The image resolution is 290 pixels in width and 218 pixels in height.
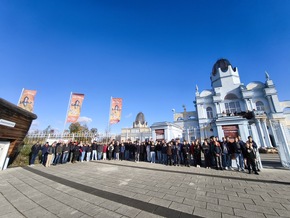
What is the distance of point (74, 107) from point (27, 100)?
503 cm

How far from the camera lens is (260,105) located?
84.8 ft

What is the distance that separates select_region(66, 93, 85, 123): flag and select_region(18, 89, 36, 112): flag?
4121mm

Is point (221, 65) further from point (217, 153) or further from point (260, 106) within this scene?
point (217, 153)

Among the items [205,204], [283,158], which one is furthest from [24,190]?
[283,158]

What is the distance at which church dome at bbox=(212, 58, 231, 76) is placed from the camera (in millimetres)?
31597

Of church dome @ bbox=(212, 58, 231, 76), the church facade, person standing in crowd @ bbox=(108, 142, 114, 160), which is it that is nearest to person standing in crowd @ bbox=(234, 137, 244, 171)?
person standing in crowd @ bbox=(108, 142, 114, 160)

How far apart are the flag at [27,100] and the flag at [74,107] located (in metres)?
4.12

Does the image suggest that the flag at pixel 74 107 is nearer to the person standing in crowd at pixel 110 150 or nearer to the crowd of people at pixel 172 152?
the crowd of people at pixel 172 152

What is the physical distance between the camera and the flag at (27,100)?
13.7 m

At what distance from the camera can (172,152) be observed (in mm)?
9477

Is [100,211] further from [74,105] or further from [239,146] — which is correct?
[74,105]

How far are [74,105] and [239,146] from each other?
15.8 meters

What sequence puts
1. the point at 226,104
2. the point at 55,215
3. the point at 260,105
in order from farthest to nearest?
the point at 226,104
the point at 260,105
the point at 55,215

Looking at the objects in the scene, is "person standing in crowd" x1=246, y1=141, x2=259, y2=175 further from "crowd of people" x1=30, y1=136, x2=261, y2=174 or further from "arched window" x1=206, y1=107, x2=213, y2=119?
"arched window" x1=206, y1=107, x2=213, y2=119
